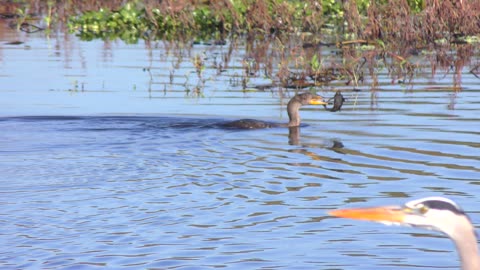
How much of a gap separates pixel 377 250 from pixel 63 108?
8.00 metres

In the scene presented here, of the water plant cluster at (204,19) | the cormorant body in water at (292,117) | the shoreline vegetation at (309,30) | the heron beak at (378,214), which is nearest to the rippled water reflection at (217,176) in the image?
the cormorant body in water at (292,117)

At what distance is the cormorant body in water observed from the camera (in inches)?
523

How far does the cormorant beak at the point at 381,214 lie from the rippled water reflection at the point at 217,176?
6.65 ft

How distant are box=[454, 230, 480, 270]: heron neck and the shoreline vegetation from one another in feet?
38.1

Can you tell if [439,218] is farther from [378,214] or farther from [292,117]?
[292,117]

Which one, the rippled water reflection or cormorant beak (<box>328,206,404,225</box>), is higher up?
cormorant beak (<box>328,206,404,225</box>)

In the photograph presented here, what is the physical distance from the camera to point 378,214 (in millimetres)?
5480

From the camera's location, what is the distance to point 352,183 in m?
10.2

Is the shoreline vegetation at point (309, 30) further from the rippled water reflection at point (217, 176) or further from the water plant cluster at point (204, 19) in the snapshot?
the rippled water reflection at point (217, 176)

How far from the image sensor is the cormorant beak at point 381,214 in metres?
5.42

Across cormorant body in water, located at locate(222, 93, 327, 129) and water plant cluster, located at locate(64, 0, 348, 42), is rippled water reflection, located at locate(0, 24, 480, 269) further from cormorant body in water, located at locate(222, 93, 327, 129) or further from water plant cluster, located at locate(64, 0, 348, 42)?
water plant cluster, located at locate(64, 0, 348, 42)

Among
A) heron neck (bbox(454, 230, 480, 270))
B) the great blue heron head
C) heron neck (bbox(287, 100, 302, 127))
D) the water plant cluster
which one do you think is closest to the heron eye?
the great blue heron head

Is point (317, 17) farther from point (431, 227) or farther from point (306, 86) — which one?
point (431, 227)

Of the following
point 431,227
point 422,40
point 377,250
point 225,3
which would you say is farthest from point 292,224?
point 225,3
